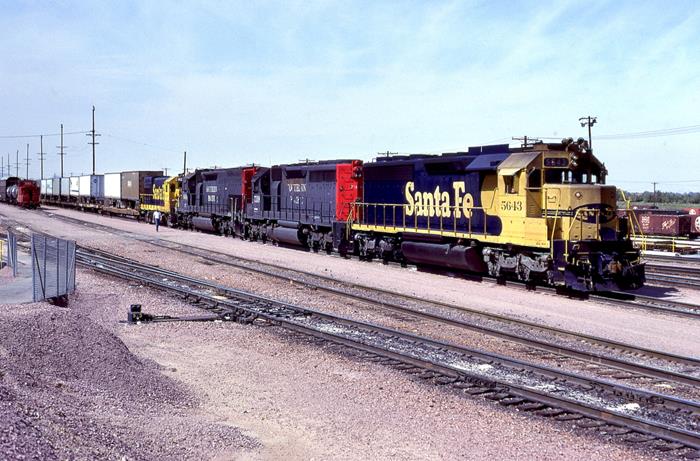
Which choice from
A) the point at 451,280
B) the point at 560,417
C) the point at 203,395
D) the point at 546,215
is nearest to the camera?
the point at 560,417

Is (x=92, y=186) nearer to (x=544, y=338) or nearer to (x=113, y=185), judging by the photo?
(x=113, y=185)

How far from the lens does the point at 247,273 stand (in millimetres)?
21328

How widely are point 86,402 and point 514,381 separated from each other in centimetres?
550

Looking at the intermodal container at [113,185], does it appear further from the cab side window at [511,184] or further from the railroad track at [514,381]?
the railroad track at [514,381]

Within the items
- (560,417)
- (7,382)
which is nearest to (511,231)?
(560,417)

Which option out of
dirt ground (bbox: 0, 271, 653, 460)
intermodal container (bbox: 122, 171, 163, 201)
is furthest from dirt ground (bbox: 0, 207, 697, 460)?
intermodal container (bbox: 122, 171, 163, 201)

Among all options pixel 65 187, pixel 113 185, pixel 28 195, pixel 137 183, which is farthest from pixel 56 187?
pixel 137 183

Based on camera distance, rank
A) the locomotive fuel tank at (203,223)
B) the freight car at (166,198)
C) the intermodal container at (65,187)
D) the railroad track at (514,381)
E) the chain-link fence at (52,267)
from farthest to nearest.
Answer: the intermodal container at (65,187) → the freight car at (166,198) → the locomotive fuel tank at (203,223) → the chain-link fence at (52,267) → the railroad track at (514,381)

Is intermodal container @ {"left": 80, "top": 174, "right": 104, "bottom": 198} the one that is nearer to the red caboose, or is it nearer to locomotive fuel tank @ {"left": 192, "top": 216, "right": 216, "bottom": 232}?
the red caboose

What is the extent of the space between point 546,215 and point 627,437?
10.4 meters

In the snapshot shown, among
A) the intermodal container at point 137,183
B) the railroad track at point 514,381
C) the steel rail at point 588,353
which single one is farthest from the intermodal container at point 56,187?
the steel rail at point 588,353

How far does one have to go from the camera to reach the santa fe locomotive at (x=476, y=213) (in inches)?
663

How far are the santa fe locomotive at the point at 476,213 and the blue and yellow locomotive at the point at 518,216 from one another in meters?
0.03

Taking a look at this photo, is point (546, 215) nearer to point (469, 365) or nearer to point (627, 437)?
point (469, 365)
